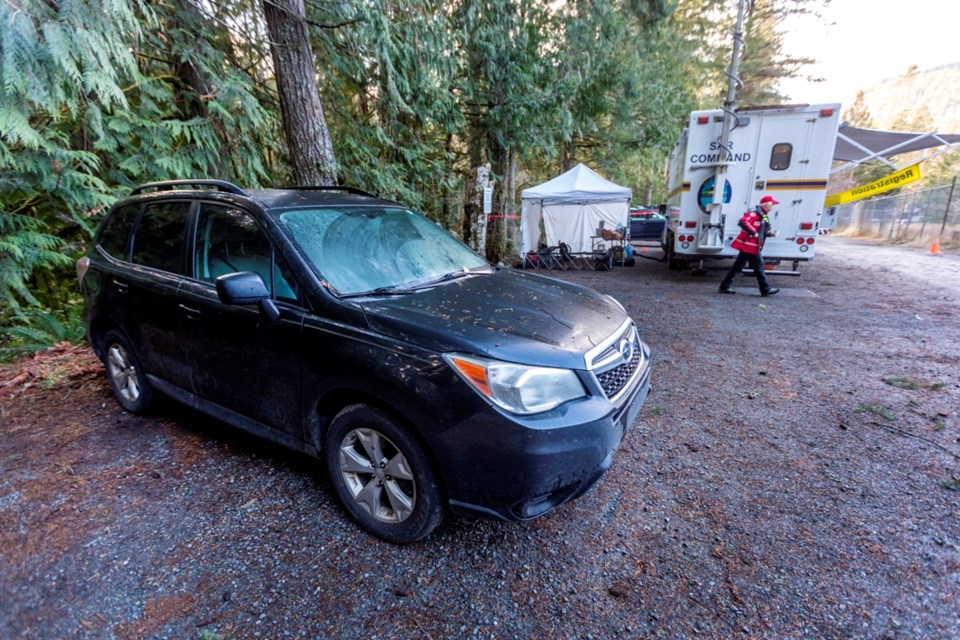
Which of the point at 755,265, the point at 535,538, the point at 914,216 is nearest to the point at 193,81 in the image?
the point at 535,538

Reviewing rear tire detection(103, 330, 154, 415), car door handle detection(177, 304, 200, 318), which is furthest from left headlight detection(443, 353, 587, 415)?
rear tire detection(103, 330, 154, 415)

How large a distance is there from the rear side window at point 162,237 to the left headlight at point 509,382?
2.26 m

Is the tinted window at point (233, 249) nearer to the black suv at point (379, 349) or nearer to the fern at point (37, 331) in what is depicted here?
the black suv at point (379, 349)

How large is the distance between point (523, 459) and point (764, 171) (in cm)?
916

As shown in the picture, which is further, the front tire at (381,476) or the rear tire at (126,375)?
the rear tire at (126,375)

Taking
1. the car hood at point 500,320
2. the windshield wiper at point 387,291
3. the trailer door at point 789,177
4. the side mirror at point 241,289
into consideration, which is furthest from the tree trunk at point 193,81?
the trailer door at point 789,177

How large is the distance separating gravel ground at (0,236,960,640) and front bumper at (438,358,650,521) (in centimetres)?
42

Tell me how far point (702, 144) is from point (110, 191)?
973 cm

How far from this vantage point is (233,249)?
2756mm

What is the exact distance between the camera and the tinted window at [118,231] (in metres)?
3.45

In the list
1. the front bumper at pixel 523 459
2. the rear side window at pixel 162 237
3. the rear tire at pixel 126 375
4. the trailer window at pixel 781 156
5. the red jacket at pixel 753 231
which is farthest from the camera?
the trailer window at pixel 781 156

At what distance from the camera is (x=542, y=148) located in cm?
1135

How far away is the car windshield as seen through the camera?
2.50 m

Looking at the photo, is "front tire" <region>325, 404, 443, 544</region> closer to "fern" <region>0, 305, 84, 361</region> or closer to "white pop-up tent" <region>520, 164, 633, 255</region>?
"fern" <region>0, 305, 84, 361</region>
